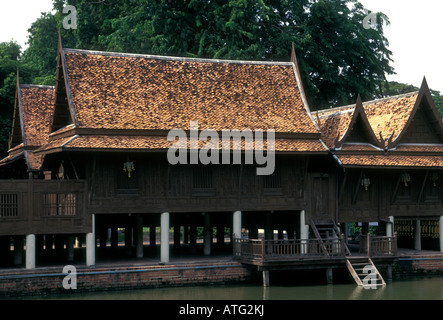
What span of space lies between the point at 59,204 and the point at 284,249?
27.2 feet

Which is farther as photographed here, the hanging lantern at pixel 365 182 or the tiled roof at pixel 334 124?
the tiled roof at pixel 334 124

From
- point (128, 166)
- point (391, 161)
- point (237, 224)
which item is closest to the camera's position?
point (128, 166)

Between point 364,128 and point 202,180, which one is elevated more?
point 364,128

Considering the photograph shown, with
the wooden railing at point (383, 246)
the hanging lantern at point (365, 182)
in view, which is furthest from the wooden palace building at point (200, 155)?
the wooden railing at point (383, 246)

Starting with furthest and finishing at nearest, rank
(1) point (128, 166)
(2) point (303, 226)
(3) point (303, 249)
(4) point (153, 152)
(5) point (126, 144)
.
→ (2) point (303, 226), (3) point (303, 249), (4) point (153, 152), (1) point (128, 166), (5) point (126, 144)

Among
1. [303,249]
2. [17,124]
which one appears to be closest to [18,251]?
[17,124]

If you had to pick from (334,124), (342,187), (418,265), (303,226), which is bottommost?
(418,265)

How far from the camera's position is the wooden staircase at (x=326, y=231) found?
2981 centimetres

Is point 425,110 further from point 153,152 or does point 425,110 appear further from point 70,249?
point 70,249

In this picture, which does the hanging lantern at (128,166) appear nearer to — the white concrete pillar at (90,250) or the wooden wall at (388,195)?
the white concrete pillar at (90,250)

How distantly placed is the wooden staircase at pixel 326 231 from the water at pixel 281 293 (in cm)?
162

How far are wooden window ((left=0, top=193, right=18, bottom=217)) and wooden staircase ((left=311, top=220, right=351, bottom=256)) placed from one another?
1111 centimetres

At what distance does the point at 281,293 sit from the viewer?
88.9 feet
